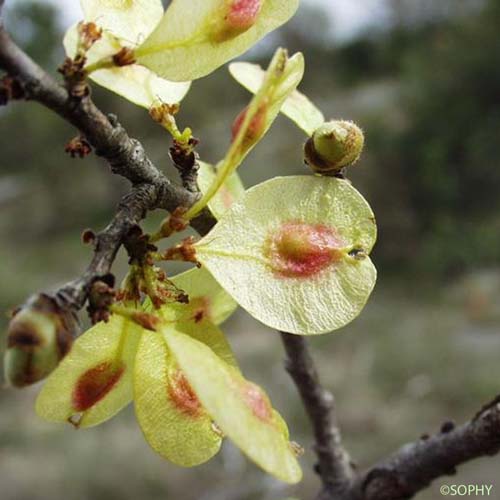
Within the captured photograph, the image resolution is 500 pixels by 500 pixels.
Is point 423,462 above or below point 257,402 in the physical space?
below

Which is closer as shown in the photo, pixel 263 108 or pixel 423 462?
pixel 263 108

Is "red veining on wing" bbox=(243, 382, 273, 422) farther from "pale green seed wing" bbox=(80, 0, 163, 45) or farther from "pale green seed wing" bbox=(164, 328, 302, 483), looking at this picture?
"pale green seed wing" bbox=(80, 0, 163, 45)

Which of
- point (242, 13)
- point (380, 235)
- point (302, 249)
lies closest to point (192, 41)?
point (242, 13)

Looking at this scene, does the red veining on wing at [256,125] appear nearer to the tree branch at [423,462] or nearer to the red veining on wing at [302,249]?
the red veining on wing at [302,249]

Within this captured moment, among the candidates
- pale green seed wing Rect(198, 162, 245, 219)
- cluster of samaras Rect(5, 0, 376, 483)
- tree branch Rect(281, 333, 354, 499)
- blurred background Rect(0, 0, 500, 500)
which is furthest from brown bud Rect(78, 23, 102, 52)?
blurred background Rect(0, 0, 500, 500)

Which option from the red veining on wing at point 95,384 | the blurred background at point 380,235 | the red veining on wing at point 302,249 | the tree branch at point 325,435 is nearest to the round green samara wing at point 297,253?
the red veining on wing at point 302,249

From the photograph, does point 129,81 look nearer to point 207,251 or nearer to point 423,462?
point 207,251
